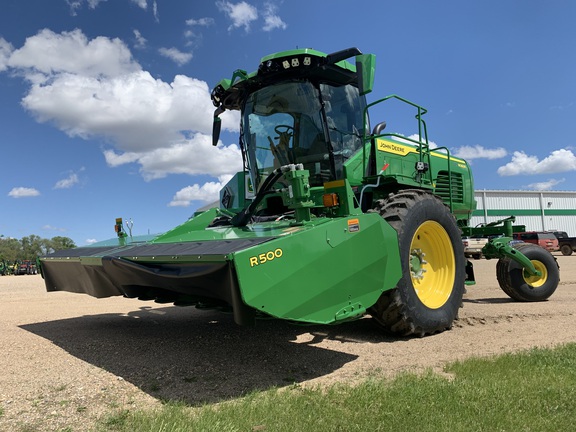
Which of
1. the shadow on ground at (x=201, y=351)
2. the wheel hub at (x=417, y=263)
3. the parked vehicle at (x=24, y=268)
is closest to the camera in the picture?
the shadow on ground at (x=201, y=351)

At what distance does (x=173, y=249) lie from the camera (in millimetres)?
3953

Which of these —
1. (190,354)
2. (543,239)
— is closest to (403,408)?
(190,354)

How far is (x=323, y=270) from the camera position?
11.6 ft

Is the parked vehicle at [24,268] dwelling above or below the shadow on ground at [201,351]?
above

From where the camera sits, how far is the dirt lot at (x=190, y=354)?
130 inches

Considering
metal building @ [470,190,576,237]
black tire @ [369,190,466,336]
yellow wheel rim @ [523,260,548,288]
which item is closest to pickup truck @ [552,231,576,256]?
metal building @ [470,190,576,237]

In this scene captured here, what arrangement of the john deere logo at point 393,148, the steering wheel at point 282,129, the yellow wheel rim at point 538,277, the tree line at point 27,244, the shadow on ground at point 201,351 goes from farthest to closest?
the tree line at point 27,244, the yellow wheel rim at point 538,277, the john deere logo at point 393,148, the steering wheel at point 282,129, the shadow on ground at point 201,351

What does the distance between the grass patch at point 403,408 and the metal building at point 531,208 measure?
36.7 meters

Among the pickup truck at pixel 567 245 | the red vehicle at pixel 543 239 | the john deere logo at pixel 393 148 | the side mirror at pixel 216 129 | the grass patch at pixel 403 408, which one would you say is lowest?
the pickup truck at pixel 567 245

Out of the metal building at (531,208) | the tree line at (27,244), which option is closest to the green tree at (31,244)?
the tree line at (27,244)

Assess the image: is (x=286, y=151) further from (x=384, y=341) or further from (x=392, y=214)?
(x=384, y=341)

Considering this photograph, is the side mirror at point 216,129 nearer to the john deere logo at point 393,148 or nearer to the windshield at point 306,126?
the windshield at point 306,126

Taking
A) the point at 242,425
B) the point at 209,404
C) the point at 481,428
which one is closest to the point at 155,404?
the point at 209,404

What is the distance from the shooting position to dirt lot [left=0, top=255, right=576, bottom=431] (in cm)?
330
